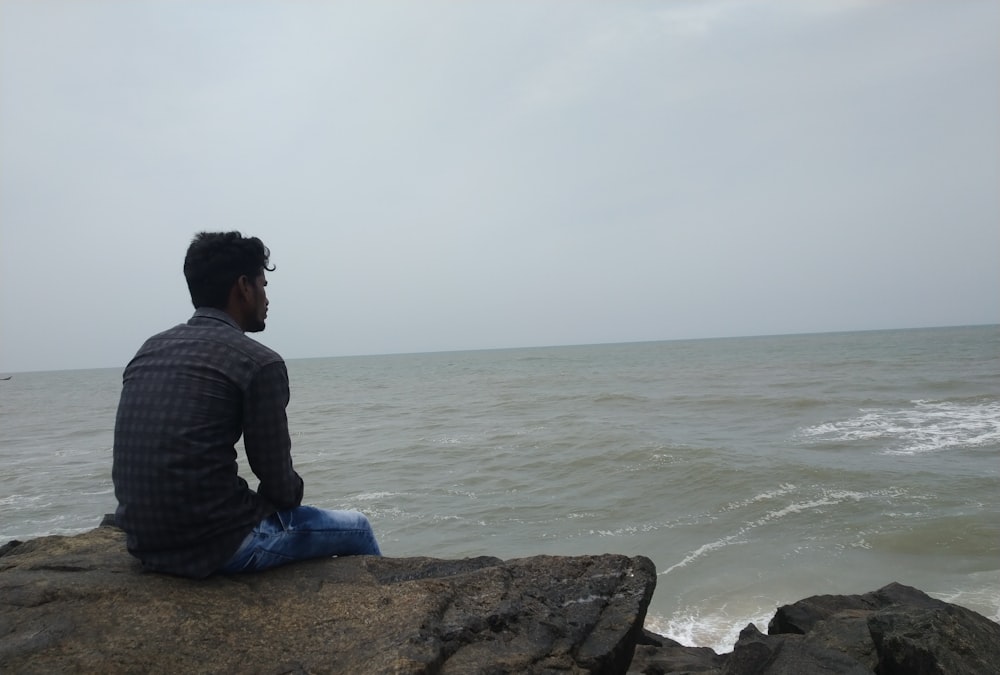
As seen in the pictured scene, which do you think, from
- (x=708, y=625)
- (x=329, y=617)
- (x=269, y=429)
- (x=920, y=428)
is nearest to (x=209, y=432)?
(x=269, y=429)

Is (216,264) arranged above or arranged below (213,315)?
above

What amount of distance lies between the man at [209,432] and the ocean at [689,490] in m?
4.33

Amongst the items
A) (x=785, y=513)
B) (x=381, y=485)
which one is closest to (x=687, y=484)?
(x=785, y=513)

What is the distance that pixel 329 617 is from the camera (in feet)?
9.22

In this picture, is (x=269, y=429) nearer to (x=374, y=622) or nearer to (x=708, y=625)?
(x=374, y=622)

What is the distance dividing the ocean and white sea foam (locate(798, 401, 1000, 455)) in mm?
70

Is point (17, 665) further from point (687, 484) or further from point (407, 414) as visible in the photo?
point (407, 414)

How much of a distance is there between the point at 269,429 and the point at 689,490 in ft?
29.4

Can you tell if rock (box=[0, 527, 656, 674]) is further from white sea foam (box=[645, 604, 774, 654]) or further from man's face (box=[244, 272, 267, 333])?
white sea foam (box=[645, 604, 774, 654])

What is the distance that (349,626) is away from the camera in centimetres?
275

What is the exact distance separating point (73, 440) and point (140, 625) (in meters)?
21.0

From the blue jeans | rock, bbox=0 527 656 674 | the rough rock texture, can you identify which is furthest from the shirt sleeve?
the rough rock texture

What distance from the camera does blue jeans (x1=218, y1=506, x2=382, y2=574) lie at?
9.72 ft

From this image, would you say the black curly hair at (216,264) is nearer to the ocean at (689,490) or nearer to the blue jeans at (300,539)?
the blue jeans at (300,539)
